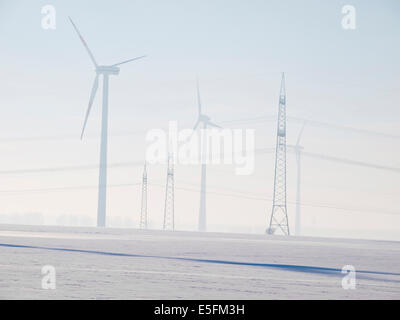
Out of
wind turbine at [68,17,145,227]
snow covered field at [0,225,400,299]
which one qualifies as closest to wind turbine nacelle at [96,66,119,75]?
wind turbine at [68,17,145,227]

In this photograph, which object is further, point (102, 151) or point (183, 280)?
point (102, 151)

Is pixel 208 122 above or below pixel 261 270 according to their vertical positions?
above

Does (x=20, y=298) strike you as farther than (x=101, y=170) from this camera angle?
No

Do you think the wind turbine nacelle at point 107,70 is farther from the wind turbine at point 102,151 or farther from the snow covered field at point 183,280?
the snow covered field at point 183,280

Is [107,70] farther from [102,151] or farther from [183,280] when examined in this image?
[183,280]

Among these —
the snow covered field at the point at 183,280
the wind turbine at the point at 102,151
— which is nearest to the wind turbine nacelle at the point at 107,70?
the wind turbine at the point at 102,151

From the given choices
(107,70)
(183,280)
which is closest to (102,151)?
(107,70)

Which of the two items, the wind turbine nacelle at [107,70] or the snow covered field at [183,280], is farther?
the wind turbine nacelle at [107,70]

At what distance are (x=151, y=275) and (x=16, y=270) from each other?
530cm
